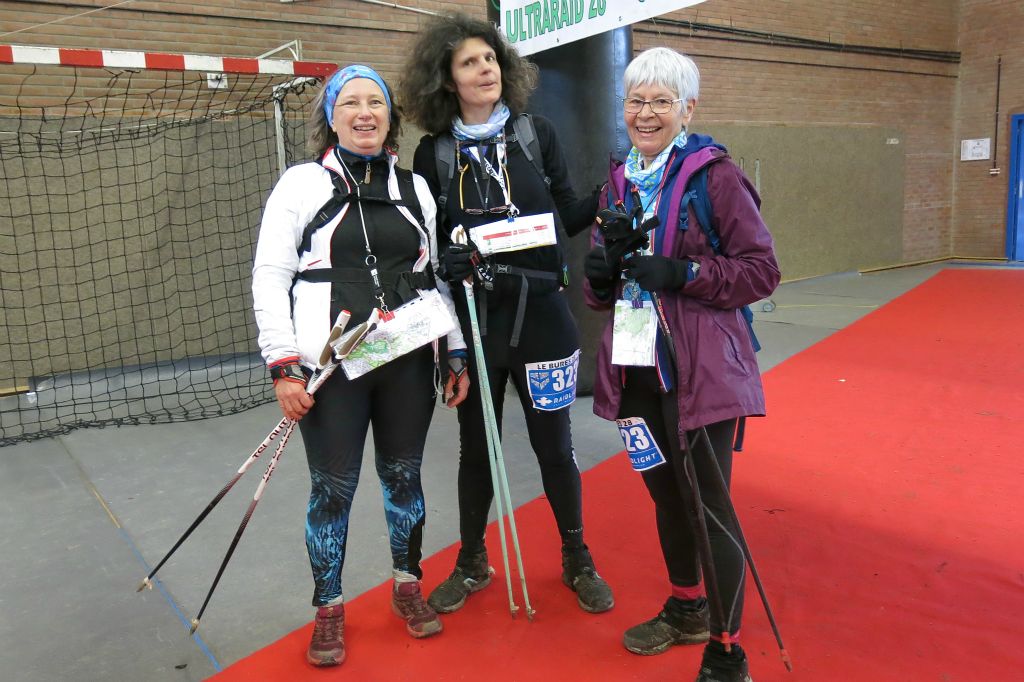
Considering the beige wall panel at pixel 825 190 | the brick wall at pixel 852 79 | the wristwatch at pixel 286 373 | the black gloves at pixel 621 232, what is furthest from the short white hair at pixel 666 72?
the beige wall panel at pixel 825 190

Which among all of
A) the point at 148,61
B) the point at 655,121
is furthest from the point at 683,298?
the point at 148,61

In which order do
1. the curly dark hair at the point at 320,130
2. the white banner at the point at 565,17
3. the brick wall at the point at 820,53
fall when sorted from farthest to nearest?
the brick wall at the point at 820,53 → the white banner at the point at 565,17 → the curly dark hair at the point at 320,130

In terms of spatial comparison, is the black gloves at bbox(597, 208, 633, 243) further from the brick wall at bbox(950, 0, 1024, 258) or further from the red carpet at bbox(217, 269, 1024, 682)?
the brick wall at bbox(950, 0, 1024, 258)

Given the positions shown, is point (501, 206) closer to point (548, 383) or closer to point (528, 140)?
point (528, 140)

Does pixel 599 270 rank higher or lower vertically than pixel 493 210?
lower

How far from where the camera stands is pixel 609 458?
3.74m

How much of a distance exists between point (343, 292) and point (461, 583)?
1050 mm

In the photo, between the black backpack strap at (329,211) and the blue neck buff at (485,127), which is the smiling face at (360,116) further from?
the blue neck buff at (485,127)

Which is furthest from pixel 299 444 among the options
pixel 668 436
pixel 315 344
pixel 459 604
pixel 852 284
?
pixel 852 284

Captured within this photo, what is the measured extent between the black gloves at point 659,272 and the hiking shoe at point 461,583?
1191 mm

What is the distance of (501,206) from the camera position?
2254 mm

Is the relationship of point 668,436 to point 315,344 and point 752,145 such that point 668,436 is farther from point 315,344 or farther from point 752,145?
point 752,145

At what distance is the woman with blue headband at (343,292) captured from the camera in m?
2.02

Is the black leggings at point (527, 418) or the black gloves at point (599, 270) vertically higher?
the black gloves at point (599, 270)
